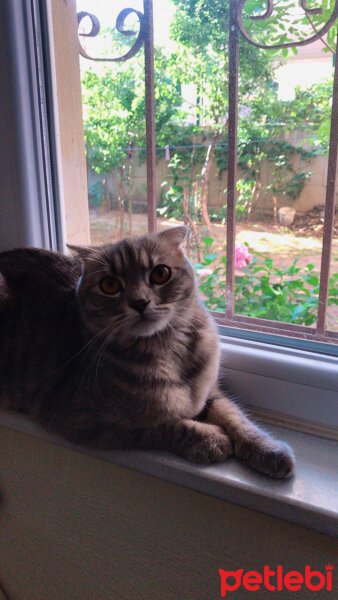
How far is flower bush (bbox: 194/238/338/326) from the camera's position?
36.8 inches

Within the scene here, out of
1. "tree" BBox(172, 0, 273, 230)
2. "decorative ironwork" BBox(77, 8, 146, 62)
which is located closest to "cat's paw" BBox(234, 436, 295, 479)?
"tree" BBox(172, 0, 273, 230)

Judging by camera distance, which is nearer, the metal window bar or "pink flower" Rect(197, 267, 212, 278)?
the metal window bar

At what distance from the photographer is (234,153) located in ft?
3.03

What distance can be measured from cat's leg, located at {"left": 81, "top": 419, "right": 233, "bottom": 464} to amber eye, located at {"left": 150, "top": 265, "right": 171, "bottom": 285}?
9.4 inches

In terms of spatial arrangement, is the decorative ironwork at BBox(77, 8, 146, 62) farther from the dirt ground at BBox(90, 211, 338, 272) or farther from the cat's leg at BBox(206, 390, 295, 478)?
the cat's leg at BBox(206, 390, 295, 478)

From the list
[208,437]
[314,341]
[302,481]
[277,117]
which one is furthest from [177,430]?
[277,117]

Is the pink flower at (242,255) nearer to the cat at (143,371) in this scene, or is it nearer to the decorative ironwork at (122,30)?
the cat at (143,371)

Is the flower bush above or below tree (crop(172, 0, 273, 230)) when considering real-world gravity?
below

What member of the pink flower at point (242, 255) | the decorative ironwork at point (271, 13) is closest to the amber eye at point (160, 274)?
the pink flower at point (242, 255)

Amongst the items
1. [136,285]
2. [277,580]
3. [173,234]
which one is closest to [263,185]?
[173,234]

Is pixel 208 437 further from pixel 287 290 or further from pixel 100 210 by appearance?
pixel 100 210

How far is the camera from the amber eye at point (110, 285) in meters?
0.81

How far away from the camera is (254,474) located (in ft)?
2.34

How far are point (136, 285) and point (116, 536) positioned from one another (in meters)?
0.42
